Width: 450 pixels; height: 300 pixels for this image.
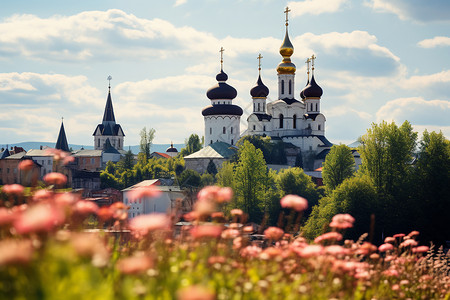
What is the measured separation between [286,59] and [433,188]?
4527 centimetres

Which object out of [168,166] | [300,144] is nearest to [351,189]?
[300,144]

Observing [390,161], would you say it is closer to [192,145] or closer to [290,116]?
[290,116]

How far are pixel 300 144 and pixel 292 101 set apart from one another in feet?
20.5

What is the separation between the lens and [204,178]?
5709cm

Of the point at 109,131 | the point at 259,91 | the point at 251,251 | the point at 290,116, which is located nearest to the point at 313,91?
the point at 290,116

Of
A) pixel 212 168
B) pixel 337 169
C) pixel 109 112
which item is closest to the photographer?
pixel 337 169

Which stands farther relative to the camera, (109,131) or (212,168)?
Result: (109,131)

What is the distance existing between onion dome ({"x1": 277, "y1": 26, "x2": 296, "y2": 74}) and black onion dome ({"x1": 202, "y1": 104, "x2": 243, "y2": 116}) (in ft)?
25.6

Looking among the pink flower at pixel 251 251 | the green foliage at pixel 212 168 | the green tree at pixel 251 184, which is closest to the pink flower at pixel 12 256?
the pink flower at pixel 251 251

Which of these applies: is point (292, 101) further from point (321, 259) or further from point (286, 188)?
point (321, 259)

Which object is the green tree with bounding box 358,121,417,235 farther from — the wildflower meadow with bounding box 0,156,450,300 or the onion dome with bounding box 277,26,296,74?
→ the onion dome with bounding box 277,26,296,74

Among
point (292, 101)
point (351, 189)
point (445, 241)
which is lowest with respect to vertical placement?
point (445, 241)

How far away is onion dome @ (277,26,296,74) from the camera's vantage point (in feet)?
244

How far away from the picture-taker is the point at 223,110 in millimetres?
72438
